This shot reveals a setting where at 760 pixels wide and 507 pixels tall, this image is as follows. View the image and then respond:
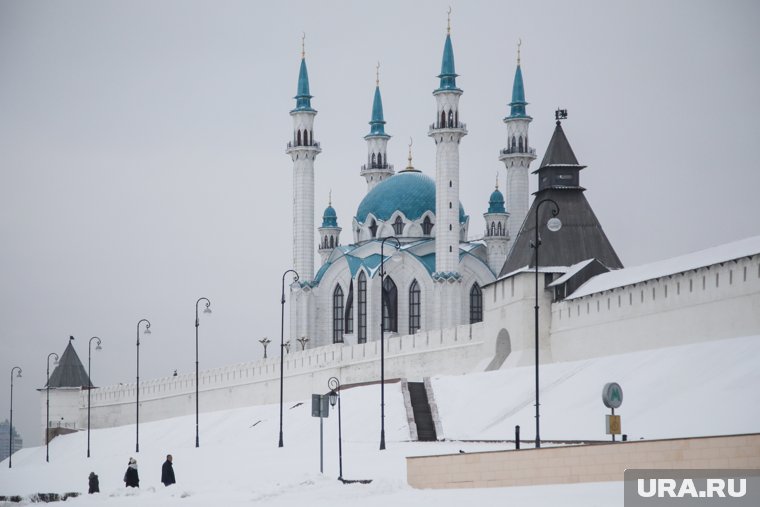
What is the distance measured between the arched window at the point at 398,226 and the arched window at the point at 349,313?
5221 millimetres

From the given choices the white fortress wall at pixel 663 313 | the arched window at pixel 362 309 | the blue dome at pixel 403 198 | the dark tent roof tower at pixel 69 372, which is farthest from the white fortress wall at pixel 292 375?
the blue dome at pixel 403 198

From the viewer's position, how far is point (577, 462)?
30188mm

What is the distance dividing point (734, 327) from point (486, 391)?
38.2 feet

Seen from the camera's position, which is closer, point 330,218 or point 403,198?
point 403,198

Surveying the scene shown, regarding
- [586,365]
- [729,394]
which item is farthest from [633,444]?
[586,365]

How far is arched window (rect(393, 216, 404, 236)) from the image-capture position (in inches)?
3967

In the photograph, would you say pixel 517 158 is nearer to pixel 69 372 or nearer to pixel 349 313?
pixel 349 313

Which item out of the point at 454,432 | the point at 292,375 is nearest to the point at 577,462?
the point at 454,432

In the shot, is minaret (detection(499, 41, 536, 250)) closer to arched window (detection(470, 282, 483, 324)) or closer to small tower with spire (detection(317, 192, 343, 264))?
arched window (detection(470, 282, 483, 324))

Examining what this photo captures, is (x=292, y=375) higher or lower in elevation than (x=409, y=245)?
lower

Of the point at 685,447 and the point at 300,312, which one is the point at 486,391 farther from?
the point at 300,312

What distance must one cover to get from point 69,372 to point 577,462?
81081mm

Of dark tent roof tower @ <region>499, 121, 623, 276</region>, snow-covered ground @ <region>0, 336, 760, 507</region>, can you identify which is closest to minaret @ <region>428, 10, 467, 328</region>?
dark tent roof tower @ <region>499, 121, 623, 276</region>

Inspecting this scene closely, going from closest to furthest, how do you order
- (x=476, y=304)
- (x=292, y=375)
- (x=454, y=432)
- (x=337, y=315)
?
(x=454, y=432) < (x=292, y=375) < (x=476, y=304) < (x=337, y=315)
